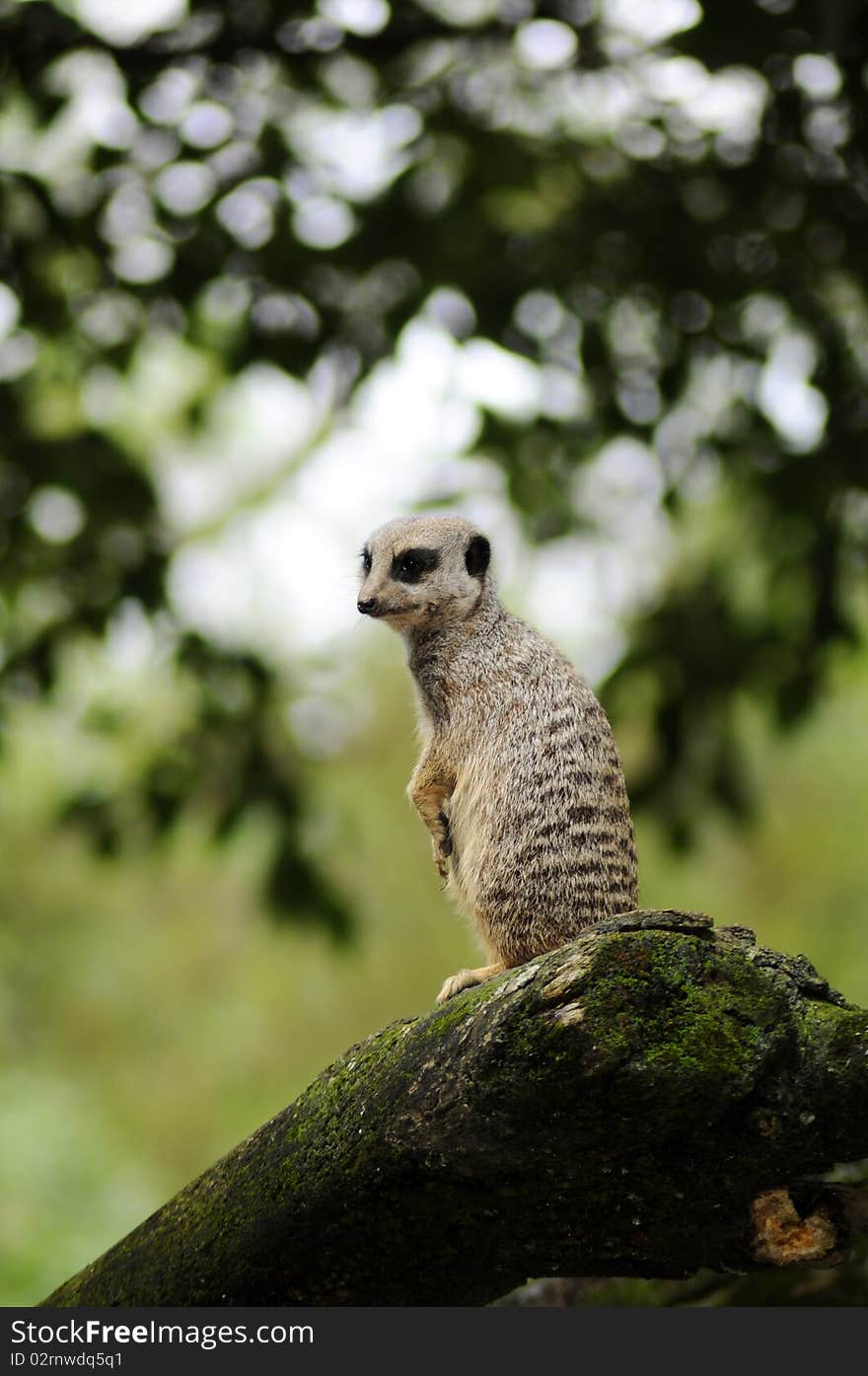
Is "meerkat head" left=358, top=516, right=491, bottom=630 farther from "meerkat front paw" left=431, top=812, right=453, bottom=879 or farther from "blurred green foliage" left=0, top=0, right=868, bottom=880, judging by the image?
"blurred green foliage" left=0, top=0, right=868, bottom=880

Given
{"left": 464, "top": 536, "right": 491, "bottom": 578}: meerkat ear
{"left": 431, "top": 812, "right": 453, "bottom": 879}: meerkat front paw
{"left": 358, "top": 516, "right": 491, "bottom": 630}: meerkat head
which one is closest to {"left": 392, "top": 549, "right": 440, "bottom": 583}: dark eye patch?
{"left": 358, "top": 516, "right": 491, "bottom": 630}: meerkat head

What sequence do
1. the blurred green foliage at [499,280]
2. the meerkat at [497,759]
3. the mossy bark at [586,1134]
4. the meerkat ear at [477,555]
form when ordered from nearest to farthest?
the mossy bark at [586,1134] < the meerkat at [497,759] < the meerkat ear at [477,555] < the blurred green foliage at [499,280]

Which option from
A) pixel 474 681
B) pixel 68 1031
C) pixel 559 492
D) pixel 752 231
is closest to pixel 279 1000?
pixel 68 1031

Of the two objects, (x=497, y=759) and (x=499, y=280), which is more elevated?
(x=499, y=280)

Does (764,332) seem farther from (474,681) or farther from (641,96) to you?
(474,681)

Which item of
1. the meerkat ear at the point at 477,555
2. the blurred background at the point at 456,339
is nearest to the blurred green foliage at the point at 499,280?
the blurred background at the point at 456,339

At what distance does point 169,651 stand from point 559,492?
1.76 meters

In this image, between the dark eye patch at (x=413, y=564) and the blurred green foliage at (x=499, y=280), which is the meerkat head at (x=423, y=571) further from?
the blurred green foliage at (x=499, y=280)

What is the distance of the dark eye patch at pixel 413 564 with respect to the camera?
9.31 feet

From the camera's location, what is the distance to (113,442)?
229 inches

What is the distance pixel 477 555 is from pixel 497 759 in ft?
1.59

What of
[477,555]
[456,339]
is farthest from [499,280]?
[477,555]

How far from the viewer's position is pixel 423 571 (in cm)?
287

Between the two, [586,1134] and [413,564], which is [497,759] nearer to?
[413,564]
